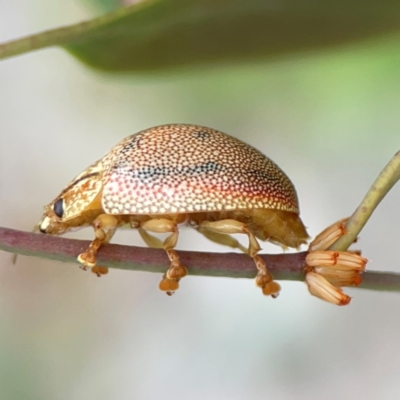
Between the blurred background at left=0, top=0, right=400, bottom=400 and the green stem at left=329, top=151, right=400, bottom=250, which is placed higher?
the green stem at left=329, top=151, right=400, bottom=250

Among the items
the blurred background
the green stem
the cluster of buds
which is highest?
the green stem

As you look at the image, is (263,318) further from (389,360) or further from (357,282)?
(357,282)

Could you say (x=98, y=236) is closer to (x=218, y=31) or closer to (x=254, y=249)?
(x=254, y=249)

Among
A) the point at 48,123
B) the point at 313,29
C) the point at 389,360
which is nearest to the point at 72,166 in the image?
the point at 48,123

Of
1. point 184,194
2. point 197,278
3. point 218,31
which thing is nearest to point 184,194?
point 184,194

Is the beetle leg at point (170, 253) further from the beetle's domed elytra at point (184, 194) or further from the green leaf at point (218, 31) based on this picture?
the green leaf at point (218, 31)

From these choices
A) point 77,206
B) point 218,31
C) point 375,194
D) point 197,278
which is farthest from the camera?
point 197,278

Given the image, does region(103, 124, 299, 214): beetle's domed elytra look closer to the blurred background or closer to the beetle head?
the beetle head

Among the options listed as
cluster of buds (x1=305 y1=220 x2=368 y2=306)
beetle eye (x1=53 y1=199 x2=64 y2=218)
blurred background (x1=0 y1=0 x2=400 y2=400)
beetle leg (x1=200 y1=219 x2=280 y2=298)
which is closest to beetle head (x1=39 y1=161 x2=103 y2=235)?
beetle eye (x1=53 y1=199 x2=64 y2=218)
